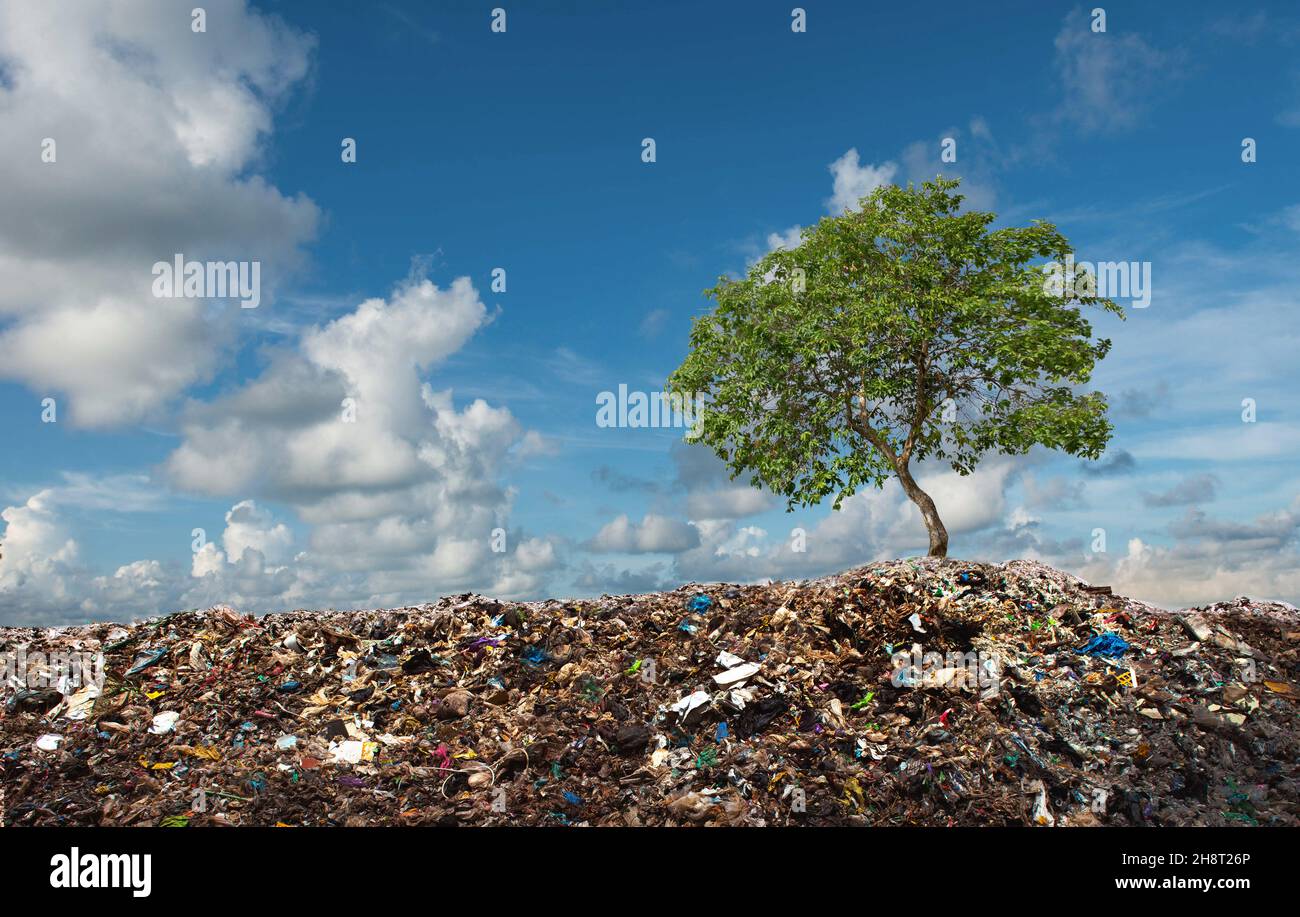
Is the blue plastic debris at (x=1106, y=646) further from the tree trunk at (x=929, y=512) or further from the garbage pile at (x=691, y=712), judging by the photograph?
the tree trunk at (x=929, y=512)

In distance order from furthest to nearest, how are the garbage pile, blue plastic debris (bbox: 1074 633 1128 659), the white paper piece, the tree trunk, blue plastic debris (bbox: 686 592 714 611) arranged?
1. the tree trunk
2. blue plastic debris (bbox: 686 592 714 611)
3. blue plastic debris (bbox: 1074 633 1128 659)
4. the white paper piece
5. the garbage pile

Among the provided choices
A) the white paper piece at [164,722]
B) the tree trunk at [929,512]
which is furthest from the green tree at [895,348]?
the white paper piece at [164,722]

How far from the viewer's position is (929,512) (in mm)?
19312

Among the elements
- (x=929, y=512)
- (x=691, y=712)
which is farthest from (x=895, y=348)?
(x=691, y=712)

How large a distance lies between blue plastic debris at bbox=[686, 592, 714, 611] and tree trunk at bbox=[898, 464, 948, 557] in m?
6.92

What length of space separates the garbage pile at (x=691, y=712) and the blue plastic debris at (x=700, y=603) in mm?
63

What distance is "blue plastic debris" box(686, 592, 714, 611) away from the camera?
13773 mm

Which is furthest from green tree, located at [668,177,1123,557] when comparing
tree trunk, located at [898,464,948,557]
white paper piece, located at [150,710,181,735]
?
white paper piece, located at [150,710,181,735]

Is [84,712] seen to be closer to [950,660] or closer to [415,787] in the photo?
[415,787]

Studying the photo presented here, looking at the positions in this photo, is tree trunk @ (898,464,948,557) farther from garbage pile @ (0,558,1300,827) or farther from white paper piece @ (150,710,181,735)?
white paper piece @ (150,710,181,735)

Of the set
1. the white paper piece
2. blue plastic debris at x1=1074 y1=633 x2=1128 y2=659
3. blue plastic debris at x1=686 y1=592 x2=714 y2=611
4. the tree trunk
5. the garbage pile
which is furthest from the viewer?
the tree trunk

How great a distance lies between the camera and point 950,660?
1172 centimetres

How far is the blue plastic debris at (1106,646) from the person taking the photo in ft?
40.6

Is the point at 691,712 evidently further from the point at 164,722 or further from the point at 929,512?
the point at 929,512
